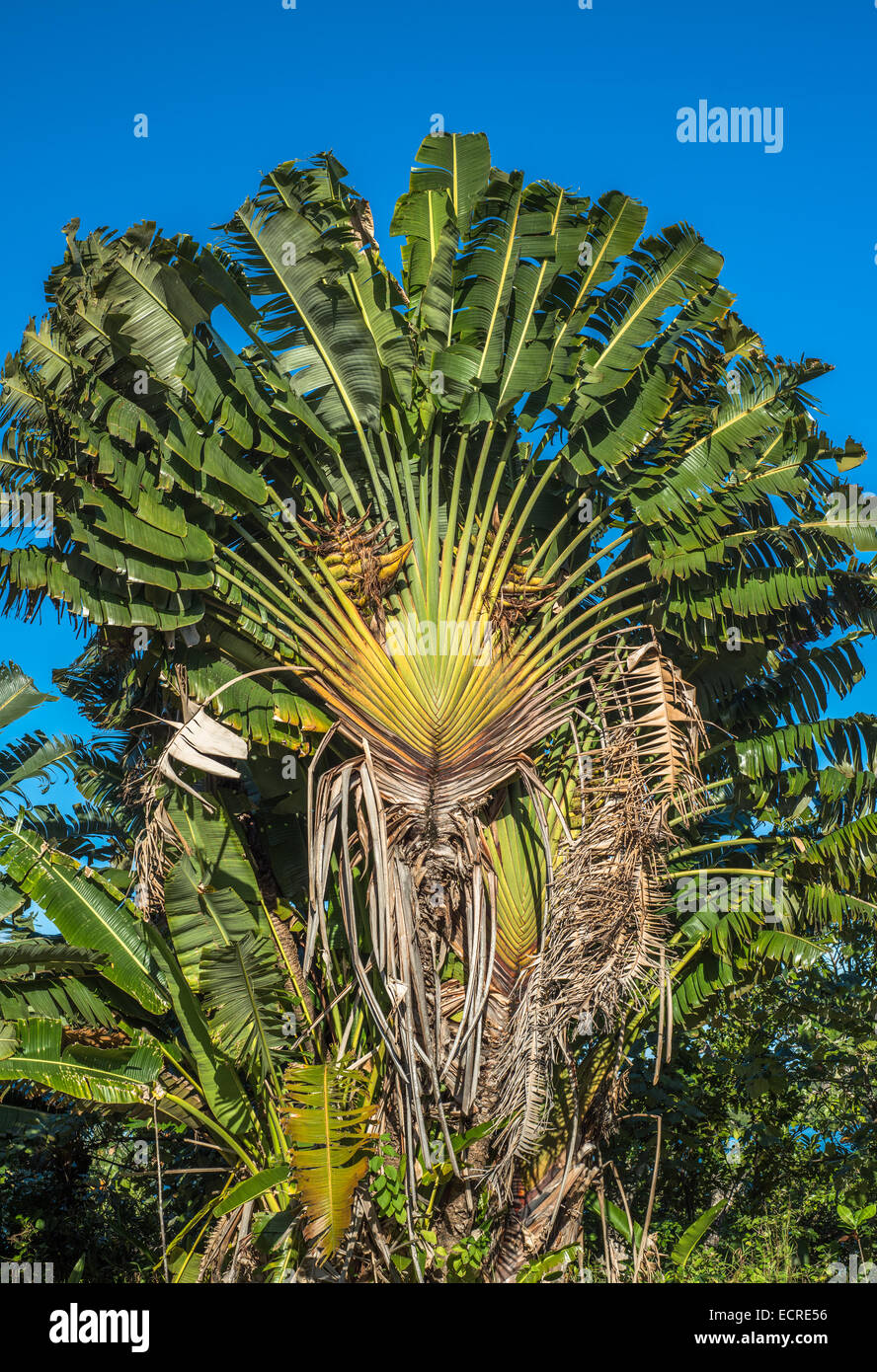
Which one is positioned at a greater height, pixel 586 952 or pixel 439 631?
pixel 439 631

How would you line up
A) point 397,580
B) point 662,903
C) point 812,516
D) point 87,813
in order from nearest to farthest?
point 662,903
point 397,580
point 812,516
point 87,813

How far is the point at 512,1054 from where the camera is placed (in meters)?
7.70

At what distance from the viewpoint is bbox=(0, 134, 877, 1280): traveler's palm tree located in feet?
25.9

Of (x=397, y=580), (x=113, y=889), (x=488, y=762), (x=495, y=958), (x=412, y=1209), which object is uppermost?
(x=397, y=580)

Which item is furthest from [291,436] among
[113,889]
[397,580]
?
[113,889]

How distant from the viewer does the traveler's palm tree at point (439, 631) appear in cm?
789

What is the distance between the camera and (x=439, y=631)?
849cm

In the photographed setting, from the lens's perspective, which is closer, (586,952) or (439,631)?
(586,952)

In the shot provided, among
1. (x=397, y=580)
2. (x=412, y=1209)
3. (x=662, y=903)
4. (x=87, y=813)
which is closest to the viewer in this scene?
(x=412, y=1209)

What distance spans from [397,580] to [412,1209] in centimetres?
447

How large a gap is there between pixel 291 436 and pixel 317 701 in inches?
86.2

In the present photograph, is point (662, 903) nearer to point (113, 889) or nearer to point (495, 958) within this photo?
point (495, 958)

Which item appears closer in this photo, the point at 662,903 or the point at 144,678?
the point at 662,903

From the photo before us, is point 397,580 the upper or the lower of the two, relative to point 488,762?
upper
